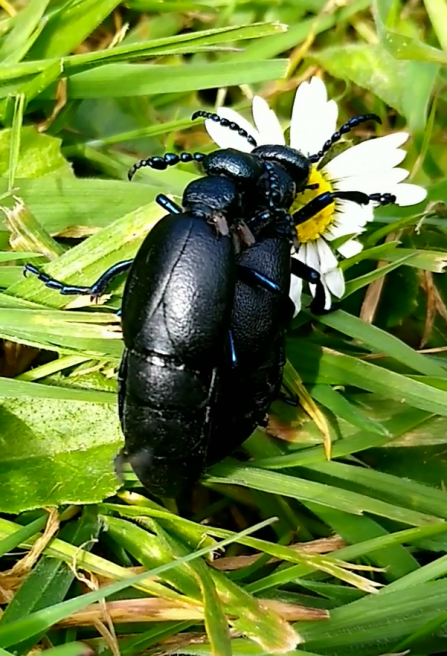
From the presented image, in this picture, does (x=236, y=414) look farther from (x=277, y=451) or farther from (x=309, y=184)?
(x=309, y=184)

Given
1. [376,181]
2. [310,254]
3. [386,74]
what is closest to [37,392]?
[310,254]

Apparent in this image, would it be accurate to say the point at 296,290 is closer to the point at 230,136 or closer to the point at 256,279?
the point at 256,279

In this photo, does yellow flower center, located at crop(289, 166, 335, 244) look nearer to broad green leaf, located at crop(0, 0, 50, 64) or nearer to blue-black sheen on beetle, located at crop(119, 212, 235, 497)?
blue-black sheen on beetle, located at crop(119, 212, 235, 497)

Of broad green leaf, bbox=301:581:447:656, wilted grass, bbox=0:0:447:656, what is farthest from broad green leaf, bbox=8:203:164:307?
broad green leaf, bbox=301:581:447:656

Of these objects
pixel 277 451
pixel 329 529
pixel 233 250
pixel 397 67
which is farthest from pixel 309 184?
pixel 329 529

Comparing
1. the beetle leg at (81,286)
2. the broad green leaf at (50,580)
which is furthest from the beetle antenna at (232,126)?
the broad green leaf at (50,580)

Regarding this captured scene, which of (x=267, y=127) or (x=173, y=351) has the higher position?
(x=267, y=127)
